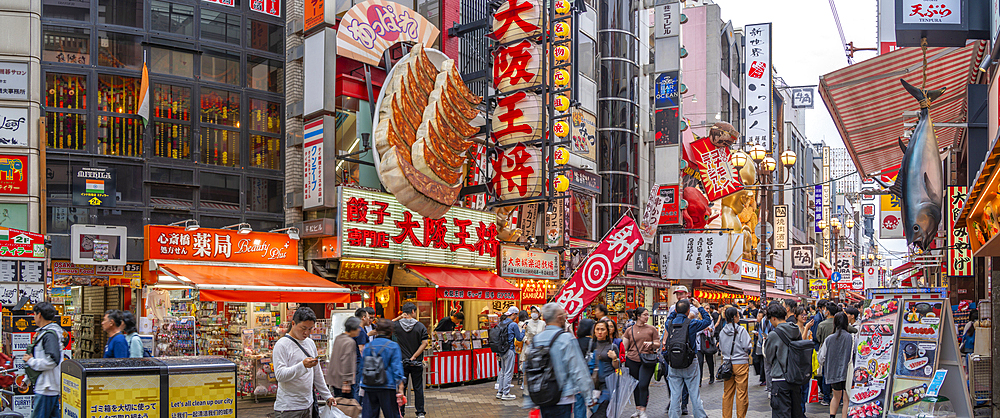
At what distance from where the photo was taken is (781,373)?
36.9 ft

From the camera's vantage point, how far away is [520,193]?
68.9 feet

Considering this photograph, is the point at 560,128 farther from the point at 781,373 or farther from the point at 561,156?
the point at 781,373

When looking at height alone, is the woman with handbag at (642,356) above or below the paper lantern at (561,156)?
below

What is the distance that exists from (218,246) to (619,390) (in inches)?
398

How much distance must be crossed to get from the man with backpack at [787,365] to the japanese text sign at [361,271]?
1174 cm

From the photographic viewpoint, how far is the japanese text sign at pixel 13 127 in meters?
17.0

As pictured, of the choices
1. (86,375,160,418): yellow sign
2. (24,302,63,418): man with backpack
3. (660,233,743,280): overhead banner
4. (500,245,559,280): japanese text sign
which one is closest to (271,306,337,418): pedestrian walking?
(86,375,160,418): yellow sign

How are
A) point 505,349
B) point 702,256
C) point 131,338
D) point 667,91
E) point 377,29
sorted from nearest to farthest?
point 131,338, point 505,349, point 377,29, point 702,256, point 667,91

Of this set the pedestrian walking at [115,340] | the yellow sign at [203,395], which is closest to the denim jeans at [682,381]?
the yellow sign at [203,395]

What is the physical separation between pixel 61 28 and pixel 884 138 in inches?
675

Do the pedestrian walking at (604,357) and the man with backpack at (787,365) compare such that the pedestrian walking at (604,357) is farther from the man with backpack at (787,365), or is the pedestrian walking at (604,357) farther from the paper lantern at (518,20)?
the paper lantern at (518,20)

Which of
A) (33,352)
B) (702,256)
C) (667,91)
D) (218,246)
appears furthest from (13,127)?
(667,91)

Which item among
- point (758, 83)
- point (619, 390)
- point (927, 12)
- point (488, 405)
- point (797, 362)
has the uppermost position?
point (758, 83)

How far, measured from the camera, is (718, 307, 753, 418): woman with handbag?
12.1 m
